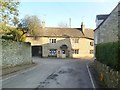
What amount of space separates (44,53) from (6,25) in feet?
142

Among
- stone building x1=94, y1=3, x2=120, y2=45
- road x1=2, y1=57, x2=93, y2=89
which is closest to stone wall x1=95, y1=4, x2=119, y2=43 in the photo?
stone building x1=94, y1=3, x2=120, y2=45

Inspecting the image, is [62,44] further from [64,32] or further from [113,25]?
[113,25]

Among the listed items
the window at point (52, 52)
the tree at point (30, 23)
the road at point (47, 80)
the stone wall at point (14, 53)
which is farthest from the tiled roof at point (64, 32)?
the road at point (47, 80)

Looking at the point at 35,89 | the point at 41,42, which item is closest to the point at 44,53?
the point at 41,42

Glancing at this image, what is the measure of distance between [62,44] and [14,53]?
37.6 m

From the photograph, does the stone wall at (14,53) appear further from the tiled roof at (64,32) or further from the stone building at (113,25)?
the tiled roof at (64,32)

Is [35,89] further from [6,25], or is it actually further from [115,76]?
[6,25]

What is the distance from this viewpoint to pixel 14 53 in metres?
38.5

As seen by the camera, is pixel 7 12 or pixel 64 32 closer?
pixel 7 12

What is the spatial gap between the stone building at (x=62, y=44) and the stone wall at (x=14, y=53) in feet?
94.1

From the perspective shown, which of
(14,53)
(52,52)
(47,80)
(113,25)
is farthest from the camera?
(52,52)

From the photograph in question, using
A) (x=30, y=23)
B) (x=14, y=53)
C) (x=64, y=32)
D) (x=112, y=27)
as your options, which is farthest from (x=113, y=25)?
(x=64, y=32)

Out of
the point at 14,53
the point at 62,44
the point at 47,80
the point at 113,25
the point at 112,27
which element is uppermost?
the point at 113,25

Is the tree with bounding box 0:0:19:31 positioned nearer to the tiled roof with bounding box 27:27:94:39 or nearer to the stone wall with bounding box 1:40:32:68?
the stone wall with bounding box 1:40:32:68
